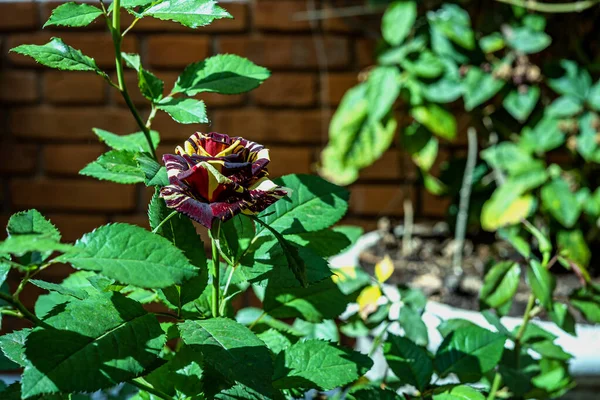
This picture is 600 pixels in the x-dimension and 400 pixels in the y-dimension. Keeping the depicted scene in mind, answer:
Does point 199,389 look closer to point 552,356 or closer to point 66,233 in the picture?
point 552,356

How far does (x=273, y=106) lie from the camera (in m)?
1.59

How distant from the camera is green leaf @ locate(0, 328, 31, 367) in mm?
310

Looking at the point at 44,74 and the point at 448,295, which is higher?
the point at 44,74

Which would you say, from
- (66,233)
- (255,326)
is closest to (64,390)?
(255,326)

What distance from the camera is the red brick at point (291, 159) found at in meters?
1.60

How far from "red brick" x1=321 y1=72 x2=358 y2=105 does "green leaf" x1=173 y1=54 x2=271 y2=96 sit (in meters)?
1.19

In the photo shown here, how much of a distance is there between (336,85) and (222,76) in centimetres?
120

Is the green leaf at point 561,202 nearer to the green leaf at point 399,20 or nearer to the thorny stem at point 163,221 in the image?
the green leaf at point 399,20

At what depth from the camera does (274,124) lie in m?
1.59

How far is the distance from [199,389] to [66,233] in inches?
54.7

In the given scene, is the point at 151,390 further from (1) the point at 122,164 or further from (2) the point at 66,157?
(2) the point at 66,157

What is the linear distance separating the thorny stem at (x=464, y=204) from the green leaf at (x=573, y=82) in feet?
0.64

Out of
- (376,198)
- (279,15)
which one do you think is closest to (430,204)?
(376,198)

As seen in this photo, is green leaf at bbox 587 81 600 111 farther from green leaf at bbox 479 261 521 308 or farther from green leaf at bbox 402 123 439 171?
green leaf at bbox 479 261 521 308
